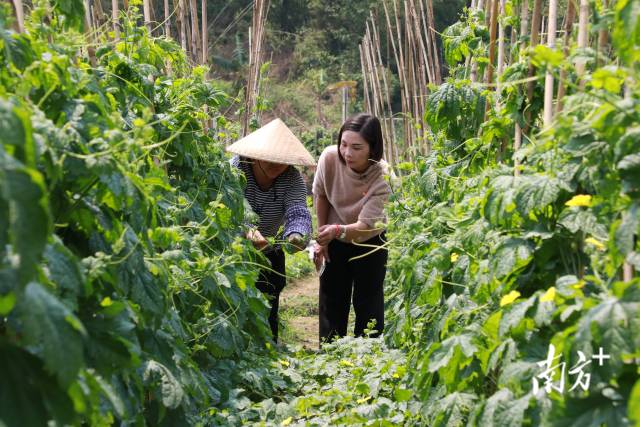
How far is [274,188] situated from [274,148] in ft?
1.02

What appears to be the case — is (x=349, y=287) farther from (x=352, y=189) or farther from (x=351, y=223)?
(x=352, y=189)

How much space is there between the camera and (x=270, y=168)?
438cm

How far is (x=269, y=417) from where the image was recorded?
298 centimetres

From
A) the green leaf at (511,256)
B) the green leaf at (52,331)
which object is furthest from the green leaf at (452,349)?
the green leaf at (52,331)

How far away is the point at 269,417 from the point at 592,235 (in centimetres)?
161

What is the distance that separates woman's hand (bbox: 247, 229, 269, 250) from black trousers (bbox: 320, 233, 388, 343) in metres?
0.42

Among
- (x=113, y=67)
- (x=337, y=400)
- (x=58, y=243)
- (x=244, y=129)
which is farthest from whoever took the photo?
(x=244, y=129)

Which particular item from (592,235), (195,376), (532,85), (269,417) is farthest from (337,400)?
(592,235)

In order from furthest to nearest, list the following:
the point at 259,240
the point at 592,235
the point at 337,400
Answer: the point at 259,240 < the point at 337,400 < the point at 592,235

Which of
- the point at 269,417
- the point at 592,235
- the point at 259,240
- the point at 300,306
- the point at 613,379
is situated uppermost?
the point at 592,235

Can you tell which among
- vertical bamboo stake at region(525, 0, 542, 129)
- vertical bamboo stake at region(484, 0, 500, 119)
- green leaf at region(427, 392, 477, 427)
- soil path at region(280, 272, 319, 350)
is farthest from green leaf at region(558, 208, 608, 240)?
soil path at region(280, 272, 319, 350)

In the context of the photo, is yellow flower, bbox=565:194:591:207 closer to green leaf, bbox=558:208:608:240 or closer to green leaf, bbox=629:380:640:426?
green leaf, bbox=558:208:608:240

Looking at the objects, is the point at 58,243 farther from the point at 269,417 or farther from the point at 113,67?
the point at 269,417

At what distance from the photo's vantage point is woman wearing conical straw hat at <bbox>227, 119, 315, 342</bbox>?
420cm
